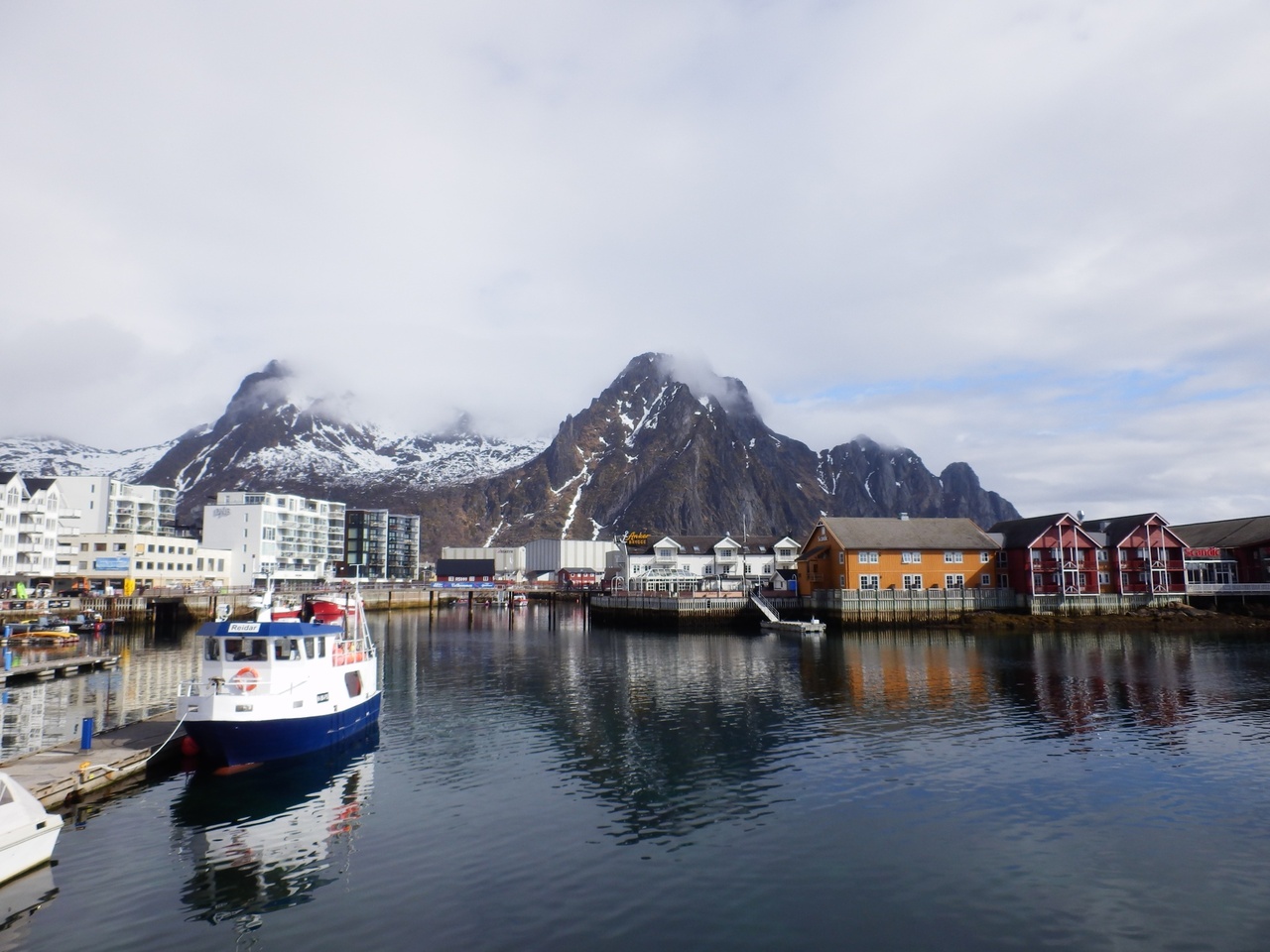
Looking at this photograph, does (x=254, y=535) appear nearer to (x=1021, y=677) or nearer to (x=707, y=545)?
(x=707, y=545)

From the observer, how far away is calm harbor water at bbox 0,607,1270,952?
1775 cm

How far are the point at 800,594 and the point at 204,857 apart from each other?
9831cm

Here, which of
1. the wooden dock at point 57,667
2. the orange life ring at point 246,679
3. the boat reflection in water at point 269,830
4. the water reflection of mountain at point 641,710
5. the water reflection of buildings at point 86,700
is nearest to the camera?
the boat reflection in water at point 269,830

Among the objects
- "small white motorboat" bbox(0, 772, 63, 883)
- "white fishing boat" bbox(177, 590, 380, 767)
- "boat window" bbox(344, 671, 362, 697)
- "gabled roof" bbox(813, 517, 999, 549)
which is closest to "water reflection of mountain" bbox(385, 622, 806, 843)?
"boat window" bbox(344, 671, 362, 697)

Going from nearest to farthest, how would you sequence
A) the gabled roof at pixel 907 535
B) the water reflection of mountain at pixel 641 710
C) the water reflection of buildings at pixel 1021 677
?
the water reflection of mountain at pixel 641 710 → the water reflection of buildings at pixel 1021 677 → the gabled roof at pixel 907 535

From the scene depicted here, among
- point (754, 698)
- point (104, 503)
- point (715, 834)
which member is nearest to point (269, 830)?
point (715, 834)

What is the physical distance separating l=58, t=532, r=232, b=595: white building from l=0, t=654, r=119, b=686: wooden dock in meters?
85.6

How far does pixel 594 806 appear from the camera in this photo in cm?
2655

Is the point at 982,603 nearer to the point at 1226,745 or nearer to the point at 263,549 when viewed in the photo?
the point at 1226,745

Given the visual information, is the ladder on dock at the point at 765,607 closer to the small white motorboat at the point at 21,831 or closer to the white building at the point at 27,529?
the small white motorboat at the point at 21,831

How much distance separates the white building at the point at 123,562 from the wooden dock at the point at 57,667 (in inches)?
3371

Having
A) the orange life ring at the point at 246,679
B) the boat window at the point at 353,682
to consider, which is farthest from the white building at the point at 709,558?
the orange life ring at the point at 246,679

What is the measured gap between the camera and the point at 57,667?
59875mm

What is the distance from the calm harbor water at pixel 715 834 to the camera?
17750 millimetres
